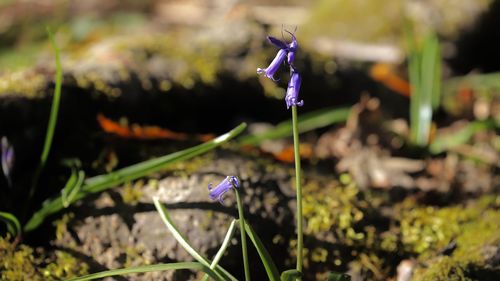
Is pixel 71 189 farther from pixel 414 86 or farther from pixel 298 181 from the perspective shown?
pixel 414 86

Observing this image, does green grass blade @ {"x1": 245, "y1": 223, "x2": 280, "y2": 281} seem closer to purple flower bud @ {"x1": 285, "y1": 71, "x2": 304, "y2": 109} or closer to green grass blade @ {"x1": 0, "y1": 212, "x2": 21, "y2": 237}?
purple flower bud @ {"x1": 285, "y1": 71, "x2": 304, "y2": 109}

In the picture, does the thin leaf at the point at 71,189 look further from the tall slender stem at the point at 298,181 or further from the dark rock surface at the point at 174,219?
the tall slender stem at the point at 298,181

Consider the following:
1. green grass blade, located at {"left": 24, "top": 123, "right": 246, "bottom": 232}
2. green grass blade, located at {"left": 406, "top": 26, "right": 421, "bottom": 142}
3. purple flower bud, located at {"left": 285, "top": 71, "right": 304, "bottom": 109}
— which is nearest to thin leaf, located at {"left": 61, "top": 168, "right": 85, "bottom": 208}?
green grass blade, located at {"left": 24, "top": 123, "right": 246, "bottom": 232}

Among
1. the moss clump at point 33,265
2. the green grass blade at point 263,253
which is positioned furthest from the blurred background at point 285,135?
the green grass blade at point 263,253

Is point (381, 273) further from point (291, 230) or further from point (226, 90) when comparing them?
point (226, 90)

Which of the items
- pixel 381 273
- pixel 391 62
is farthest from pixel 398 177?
pixel 391 62

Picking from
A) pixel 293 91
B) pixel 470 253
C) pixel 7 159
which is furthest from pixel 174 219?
pixel 470 253

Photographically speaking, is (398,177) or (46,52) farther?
(46,52)
